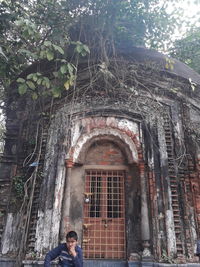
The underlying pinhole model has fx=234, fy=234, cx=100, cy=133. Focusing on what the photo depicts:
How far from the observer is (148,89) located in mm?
6203

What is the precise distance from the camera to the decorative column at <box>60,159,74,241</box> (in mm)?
4914

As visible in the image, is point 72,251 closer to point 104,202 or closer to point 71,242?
point 71,242

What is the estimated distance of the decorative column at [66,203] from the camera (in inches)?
193

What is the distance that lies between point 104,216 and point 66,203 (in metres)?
0.92

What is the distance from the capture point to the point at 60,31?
6.22 meters

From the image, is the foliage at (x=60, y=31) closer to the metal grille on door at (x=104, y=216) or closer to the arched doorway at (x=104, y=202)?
the arched doorway at (x=104, y=202)

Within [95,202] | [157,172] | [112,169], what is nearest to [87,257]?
[95,202]

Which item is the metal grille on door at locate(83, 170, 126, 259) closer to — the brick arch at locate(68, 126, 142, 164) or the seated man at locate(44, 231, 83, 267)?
the brick arch at locate(68, 126, 142, 164)

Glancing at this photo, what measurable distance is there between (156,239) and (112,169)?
5.85ft

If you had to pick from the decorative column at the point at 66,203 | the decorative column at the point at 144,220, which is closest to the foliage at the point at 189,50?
the decorative column at the point at 144,220

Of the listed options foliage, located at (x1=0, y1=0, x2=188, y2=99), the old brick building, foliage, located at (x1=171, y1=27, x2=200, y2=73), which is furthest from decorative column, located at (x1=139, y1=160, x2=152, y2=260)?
foliage, located at (x1=171, y1=27, x2=200, y2=73)

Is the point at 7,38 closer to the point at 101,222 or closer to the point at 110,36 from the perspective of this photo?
the point at 110,36

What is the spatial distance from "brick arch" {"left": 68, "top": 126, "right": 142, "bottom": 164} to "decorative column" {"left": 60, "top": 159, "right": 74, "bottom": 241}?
0.17m

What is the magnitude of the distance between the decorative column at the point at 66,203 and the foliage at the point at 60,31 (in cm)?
173
